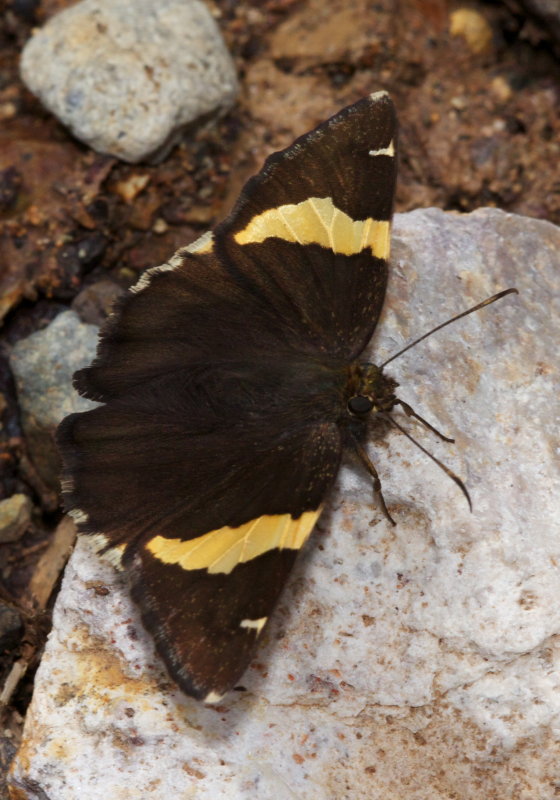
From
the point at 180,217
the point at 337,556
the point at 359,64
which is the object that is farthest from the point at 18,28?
the point at 337,556

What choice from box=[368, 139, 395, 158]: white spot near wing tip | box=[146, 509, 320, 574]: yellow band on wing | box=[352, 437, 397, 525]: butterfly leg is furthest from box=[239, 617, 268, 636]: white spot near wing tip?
box=[368, 139, 395, 158]: white spot near wing tip

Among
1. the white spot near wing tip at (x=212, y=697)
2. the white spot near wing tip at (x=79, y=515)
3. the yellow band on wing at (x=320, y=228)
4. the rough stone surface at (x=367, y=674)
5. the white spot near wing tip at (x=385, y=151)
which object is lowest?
the rough stone surface at (x=367, y=674)

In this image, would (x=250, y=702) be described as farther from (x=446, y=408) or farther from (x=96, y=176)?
(x=96, y=176)

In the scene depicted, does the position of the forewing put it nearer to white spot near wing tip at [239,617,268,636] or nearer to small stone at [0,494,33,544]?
white spot near wing tip at [239,617,268,636]

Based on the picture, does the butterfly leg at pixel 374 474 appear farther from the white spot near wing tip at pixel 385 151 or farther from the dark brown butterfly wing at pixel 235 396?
the white spot near wing tip at pixel 385 151

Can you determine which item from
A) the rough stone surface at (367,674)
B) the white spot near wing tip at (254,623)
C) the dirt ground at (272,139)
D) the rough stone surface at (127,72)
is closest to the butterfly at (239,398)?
the white spot near wing tip at (254,623)

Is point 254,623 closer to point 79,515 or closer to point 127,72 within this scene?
point 79,515
